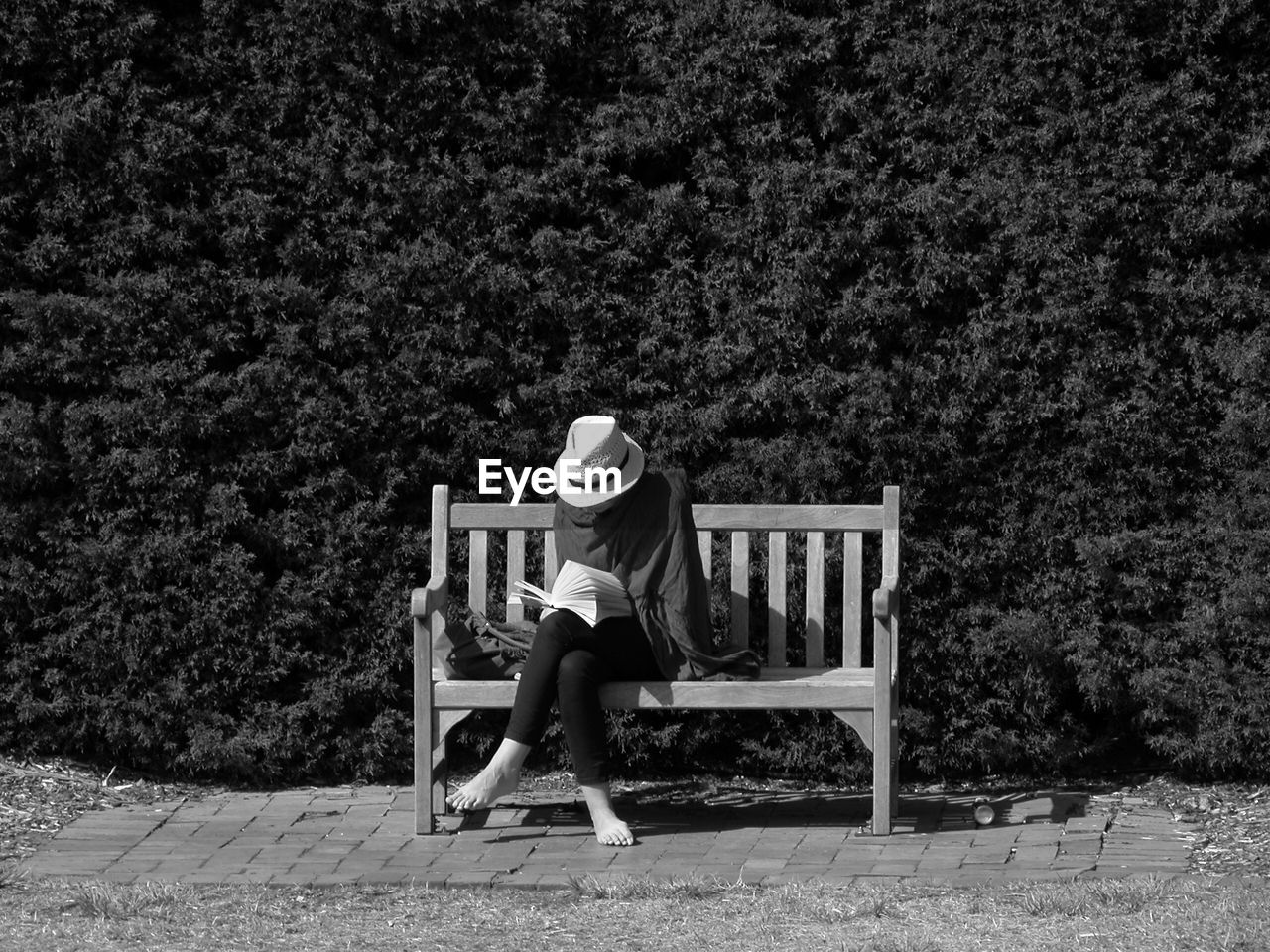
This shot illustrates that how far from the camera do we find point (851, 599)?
5.92 m

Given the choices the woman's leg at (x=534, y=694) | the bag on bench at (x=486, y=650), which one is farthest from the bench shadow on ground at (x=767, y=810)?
the bag on bench at (x=486, y=650)

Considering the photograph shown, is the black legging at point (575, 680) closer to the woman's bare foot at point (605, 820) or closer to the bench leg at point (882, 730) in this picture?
the woman's bare foot at point (605, 820)

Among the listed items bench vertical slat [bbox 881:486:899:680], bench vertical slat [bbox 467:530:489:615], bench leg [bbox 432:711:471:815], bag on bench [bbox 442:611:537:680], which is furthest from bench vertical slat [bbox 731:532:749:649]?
bench leg [bbox 432:711:471:815]

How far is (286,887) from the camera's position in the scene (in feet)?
16.2

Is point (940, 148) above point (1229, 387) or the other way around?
above

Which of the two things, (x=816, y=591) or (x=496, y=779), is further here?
(x=816, y=591)

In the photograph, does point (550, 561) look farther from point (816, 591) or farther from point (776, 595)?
point (816, 591)

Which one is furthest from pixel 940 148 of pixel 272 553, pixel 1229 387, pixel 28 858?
pixel 28 858

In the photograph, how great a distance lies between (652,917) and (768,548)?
1.87 m

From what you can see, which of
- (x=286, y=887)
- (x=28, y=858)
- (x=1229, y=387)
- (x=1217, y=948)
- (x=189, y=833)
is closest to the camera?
(x=1217, y=948)

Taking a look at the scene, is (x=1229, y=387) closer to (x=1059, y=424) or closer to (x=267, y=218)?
(x=1059, y=424)

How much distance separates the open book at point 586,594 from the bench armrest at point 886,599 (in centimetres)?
82

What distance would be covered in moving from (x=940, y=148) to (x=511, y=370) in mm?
1761

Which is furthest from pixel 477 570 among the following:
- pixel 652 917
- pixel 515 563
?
pixel 652 917
